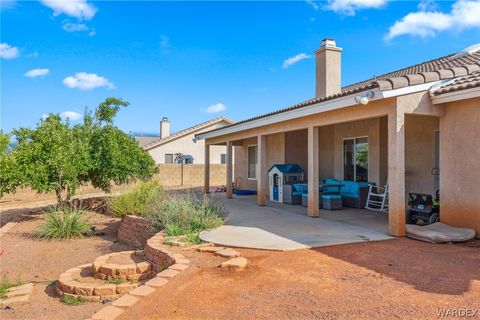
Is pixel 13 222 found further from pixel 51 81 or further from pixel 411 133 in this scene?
pixel 411 133

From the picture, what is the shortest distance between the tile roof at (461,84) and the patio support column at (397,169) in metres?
0.99

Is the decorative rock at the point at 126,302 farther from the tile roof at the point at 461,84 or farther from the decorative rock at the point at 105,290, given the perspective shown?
the tile roof at the point at 461,84

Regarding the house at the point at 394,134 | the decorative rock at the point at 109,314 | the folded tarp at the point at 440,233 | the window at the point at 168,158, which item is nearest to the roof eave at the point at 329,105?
the house at the point at 394,134

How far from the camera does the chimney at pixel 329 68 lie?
14.8 meters

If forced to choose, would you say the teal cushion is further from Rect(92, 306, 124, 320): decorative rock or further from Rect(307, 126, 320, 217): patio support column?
Rect(92, 306, 124, 320): decorative rock

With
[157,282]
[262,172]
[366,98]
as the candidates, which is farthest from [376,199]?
[157,282]

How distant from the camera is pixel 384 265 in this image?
5.20 m

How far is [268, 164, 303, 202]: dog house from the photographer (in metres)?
13.3

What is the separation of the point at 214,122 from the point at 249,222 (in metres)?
23.9

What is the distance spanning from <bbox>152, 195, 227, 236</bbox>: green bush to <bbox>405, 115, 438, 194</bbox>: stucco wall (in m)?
5.40

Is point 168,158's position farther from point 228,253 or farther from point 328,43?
point 228,253

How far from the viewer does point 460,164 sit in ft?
23.5

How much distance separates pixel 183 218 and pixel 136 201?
3.70 metres

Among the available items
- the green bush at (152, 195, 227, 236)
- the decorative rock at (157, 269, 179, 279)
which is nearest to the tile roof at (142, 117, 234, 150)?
the green bush at (152, 195, 227, 236)
